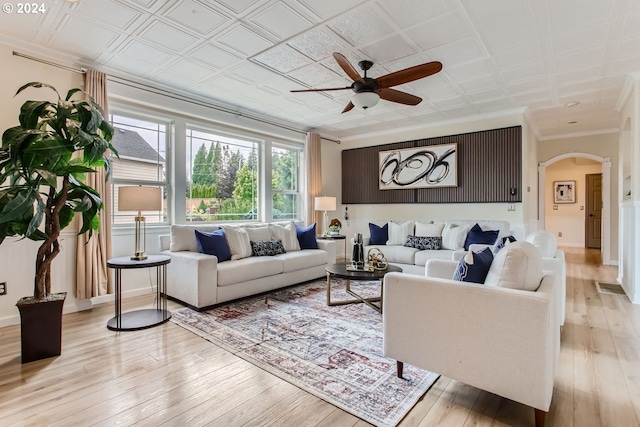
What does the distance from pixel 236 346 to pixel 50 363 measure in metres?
1.27

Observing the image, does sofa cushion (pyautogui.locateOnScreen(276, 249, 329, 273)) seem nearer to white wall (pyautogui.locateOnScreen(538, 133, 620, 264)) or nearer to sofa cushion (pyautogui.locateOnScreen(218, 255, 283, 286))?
sofa cushion (pyautogui.locateOnScreen(218, 255, 283, 286))

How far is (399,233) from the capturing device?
5.30 meters

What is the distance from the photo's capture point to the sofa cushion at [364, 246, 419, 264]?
470 centimetres

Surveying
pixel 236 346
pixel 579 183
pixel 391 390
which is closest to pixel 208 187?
pixel 236 346

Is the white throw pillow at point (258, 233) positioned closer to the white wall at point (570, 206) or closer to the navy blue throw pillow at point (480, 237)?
the navy blue throw pillow at point (480, 237)

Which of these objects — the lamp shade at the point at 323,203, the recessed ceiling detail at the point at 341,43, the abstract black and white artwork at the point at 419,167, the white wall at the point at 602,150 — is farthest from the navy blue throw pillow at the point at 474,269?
the white wall at the point at 602,150

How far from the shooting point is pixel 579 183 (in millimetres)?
8789

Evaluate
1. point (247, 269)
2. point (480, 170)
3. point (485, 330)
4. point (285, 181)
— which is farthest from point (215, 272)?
point (480, 170)

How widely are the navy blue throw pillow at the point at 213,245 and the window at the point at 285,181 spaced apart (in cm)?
214

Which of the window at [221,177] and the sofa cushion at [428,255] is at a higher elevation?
the window at [221,177]

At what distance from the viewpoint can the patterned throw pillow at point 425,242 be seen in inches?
189

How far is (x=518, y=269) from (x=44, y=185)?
3.25 meters

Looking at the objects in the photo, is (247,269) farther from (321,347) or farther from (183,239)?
(321,347)

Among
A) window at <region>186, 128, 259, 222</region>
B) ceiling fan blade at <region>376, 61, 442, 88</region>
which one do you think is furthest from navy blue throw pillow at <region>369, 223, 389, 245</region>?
ceiling fan blade at <region>376, 61, 442, 88</region>
